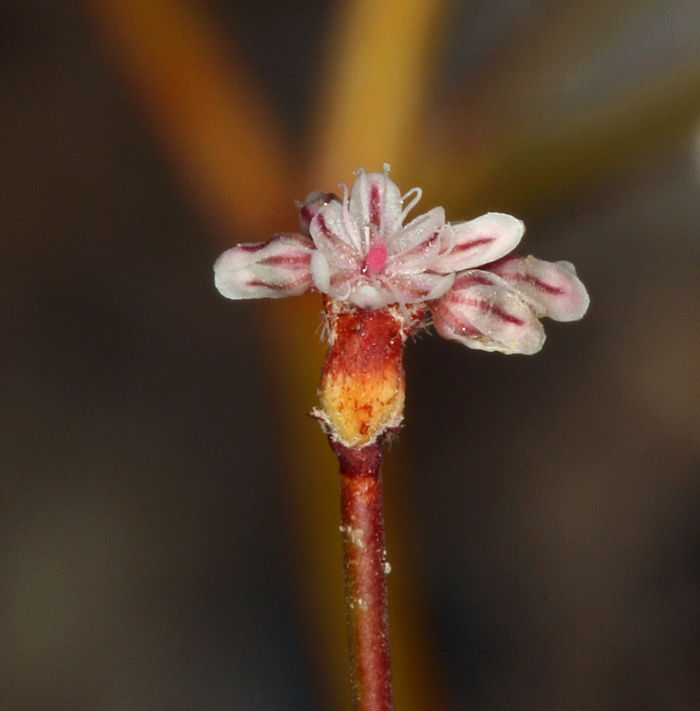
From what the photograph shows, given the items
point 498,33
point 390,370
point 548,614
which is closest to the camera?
point 390,370

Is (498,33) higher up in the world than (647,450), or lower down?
higher up

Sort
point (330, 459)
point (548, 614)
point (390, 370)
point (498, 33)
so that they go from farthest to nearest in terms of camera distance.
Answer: point (498, 33) < point (330, 459) < point (548, 614) < point (390, 370)

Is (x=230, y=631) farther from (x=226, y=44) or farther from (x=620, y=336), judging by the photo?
(x=226, y=44)

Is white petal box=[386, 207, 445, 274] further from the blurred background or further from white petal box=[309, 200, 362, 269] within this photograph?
the blurred background

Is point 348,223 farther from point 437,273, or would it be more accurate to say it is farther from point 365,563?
point 365,563

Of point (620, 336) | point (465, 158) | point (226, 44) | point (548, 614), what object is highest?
point (226, 44)

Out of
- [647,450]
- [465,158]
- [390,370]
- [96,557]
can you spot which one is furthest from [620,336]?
[96,557]

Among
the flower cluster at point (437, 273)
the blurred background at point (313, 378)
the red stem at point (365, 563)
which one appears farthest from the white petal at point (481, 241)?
the blurred background at point (313, 378)
